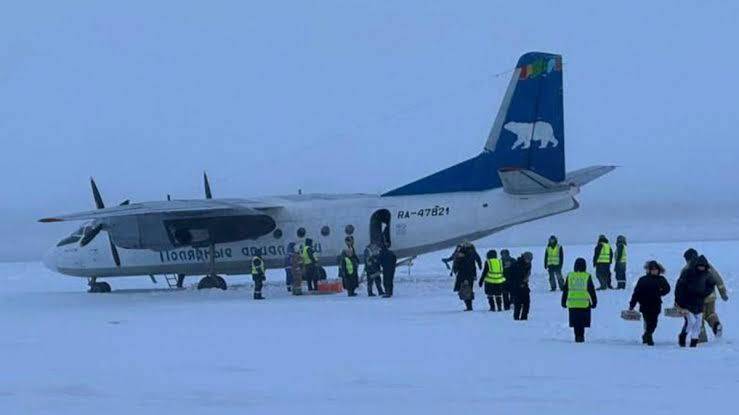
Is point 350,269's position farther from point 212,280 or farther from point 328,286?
point 212,280

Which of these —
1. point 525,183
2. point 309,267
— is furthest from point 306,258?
point 525,183

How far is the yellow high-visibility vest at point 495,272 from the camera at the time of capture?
68.9ft

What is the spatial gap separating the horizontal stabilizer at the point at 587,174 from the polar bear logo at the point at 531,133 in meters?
1.50

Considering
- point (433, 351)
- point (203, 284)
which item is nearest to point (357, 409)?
point (433, 351)

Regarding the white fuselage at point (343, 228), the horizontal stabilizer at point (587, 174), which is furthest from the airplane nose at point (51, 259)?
the horizontal stabilizer at point (587, 174)

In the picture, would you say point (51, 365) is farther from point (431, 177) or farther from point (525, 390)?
point (431, 177)

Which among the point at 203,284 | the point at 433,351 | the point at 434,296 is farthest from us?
the point at 203,284

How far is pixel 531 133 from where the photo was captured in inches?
1160

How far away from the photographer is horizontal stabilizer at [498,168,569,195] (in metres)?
27.4

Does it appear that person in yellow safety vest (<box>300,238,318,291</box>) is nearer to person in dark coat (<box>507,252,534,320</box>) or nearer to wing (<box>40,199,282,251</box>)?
wing (<box>40,199,282,251</box>)

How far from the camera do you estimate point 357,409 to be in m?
10.4

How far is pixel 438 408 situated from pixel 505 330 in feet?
24.4

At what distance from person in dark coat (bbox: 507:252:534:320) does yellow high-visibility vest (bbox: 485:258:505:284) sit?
1512 millimetres

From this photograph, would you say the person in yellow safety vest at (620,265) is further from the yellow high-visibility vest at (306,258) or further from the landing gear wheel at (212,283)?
the landing gear wheel at (212,283)
